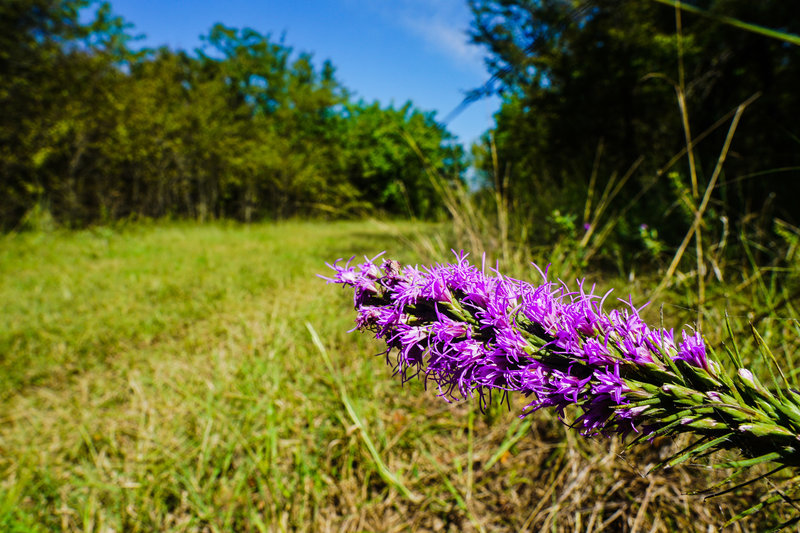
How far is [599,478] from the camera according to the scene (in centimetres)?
177

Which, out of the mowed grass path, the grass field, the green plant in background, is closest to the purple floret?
the green plant in background

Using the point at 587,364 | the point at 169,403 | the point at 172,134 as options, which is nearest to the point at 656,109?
the point at 587,364

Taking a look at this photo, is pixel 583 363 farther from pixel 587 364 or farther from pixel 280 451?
pixel 280 451

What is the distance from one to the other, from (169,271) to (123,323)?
2.41 meters

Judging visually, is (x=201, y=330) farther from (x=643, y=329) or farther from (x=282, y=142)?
(x=282, y=142)

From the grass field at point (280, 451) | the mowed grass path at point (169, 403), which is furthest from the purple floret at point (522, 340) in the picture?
the mowed grass path at point (169, 403)

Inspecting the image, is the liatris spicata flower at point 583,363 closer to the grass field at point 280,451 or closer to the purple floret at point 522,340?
the purple floret at point 522,340

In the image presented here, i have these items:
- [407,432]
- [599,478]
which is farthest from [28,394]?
[599,478]

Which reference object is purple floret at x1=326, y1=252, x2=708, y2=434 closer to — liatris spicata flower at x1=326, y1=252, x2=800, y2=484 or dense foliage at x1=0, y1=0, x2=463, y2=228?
liatris spicata flower at x1=326, y1=252, x2=800, y2=484

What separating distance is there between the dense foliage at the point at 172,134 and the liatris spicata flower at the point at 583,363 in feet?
11.3

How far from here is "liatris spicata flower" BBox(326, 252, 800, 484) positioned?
1.93 ft

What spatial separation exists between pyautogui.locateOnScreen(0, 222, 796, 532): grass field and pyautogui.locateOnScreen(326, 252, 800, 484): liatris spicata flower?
1.96 feet

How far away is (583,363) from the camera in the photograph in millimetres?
635

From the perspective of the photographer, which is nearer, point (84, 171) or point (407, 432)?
point (407, 432)
